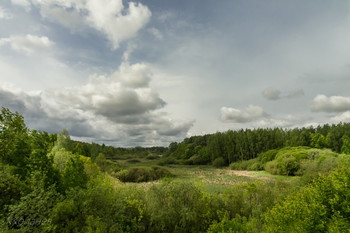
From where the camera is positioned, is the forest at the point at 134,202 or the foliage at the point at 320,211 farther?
the forest at the point at 134,202

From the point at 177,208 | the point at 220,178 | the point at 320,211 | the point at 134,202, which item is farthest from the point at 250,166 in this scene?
the point at 320,211

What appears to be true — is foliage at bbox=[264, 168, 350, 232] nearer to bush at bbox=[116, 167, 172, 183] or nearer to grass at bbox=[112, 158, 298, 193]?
grass at bbox=[112, 158, 298, 193]

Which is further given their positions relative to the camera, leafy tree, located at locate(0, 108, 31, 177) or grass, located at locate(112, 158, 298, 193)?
grass, located at locate(112, 158, 298, 193)

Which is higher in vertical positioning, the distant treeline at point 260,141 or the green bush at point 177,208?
the distant treeline at point 260,141

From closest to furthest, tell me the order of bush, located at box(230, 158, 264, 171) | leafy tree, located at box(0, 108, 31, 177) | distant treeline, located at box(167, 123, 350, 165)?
leafy tree, located at box(0, 108, 31, 177) → bush, located at box(230, 158, 264, 171) → distant treeline, located at box(167, 123, 350, 165)

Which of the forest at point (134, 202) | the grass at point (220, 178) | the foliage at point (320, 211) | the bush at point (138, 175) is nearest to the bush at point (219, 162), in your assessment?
the grass at point (220, 178)

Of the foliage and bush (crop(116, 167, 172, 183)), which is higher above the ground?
the foliage

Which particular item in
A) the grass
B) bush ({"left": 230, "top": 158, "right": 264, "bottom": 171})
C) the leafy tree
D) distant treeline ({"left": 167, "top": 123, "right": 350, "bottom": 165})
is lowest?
the grass

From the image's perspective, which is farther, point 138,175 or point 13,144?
point 138,175

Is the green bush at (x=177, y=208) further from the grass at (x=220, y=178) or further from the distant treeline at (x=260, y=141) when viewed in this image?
the distant treeline at (x=260, y=141)

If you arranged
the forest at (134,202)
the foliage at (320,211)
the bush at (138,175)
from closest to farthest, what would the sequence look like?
the foliage at (320,211) < the forest at (134,202) < the bush at (138,175)

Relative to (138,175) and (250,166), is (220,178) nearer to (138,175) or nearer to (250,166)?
(138,175)

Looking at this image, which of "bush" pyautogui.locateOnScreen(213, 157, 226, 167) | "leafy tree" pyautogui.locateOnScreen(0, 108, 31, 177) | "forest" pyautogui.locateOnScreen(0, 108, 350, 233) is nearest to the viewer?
"forest" pyautogui.locateOnScreen(0, 108, 350, 233)

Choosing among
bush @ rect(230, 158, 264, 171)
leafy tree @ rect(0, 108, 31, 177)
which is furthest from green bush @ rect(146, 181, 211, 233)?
bush @ rect(230, 158, 264, 171)
